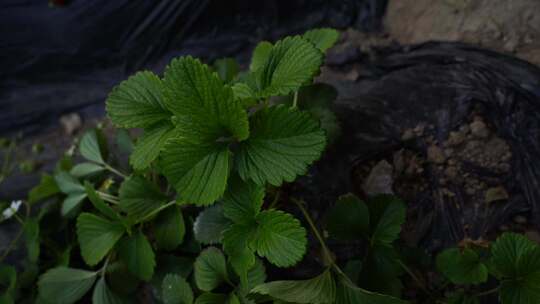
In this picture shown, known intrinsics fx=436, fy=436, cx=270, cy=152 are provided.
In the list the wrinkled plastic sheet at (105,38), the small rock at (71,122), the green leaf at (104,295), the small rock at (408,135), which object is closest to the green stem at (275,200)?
the small rock at (408,135)

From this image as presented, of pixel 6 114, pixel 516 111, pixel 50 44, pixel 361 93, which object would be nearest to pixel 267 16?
pixel 361 93

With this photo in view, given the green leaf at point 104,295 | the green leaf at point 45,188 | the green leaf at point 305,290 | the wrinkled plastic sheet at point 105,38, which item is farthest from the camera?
the wrinkled plastic sheet at point 105,38

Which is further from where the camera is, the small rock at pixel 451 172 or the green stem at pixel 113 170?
the green stem at pixel 113 170

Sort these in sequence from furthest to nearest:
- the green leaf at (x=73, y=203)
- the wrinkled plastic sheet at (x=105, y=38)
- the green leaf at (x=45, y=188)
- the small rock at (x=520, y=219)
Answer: the wrinkled plastic sheet at (x=105, y=38) < the green leaf at (x=45, y=188) < the green leaf at (x=73, y=203) < the small rock at (x=520, y=219)

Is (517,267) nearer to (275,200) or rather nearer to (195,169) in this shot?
(275,200)

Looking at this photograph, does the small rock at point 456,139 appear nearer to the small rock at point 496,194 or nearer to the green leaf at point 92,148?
the small rock at point 496,194

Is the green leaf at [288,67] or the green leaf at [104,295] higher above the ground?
the green leaf at [288,67]

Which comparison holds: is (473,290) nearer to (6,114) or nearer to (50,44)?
(50,44)
